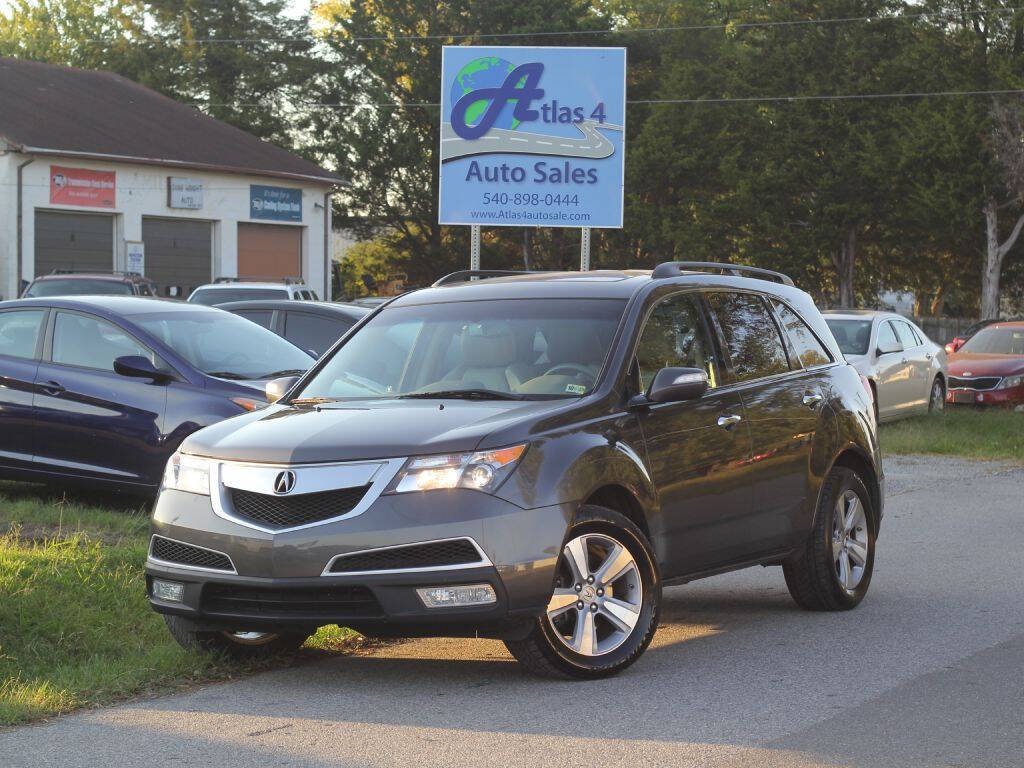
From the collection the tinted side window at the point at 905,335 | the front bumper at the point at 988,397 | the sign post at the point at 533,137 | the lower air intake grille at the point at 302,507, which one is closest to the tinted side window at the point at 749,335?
the lower air intake grille at the point at 302,507

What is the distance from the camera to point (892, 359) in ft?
68.5

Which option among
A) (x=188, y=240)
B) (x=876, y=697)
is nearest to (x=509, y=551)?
(x=876, y=697)

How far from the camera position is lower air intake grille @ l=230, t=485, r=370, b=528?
6.18 meters

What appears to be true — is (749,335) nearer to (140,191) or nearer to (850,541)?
(850,541)

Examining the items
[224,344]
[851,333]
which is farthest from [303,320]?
[851,333]

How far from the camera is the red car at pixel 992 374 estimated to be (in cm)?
2409

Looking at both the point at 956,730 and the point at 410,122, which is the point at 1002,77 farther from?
the point at 956,730

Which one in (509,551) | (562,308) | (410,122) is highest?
(410,122)

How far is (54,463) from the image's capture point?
37.3 feet

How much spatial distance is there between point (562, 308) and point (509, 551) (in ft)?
5.41

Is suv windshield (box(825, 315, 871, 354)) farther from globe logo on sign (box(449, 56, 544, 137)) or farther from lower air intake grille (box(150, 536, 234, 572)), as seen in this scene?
lower air intake grille (box(150, 536, 234, 572))

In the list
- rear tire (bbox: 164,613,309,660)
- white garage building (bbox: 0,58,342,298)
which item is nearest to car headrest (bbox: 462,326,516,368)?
rear tire (bbox: 164,613,309,660)

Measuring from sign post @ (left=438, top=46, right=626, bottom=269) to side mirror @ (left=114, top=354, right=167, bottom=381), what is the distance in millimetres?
13101

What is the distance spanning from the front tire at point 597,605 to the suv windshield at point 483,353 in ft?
→ 2.25
